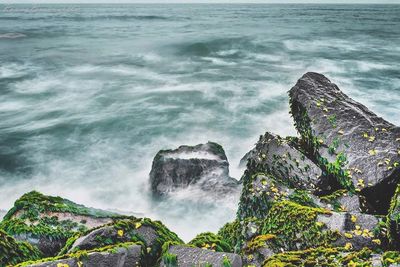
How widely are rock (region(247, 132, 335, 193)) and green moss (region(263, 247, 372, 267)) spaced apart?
7.37ft

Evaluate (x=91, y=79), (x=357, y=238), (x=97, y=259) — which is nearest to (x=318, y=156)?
(x=357, y=238)

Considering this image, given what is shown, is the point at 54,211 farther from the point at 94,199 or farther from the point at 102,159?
the point at 102,159

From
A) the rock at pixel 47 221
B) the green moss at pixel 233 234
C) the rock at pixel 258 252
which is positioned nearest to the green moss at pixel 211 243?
the rock at pixel 258 252

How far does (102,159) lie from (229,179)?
5.20m

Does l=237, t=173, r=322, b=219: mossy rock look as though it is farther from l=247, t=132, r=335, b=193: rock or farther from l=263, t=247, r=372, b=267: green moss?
l=263, t=247, r=372, b=267: green moss

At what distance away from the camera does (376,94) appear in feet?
58.2

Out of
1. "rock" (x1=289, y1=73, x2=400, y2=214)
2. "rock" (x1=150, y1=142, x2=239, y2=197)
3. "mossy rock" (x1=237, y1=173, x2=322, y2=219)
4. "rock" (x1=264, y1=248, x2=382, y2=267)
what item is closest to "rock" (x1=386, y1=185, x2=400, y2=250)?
"rock" (x1=264, y1=248, x2=382, y2=267)

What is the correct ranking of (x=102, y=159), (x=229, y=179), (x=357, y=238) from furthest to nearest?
(x=102, y=159), (x=229, y=179), (x=357, y=238)

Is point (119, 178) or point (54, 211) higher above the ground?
point (54, 211)

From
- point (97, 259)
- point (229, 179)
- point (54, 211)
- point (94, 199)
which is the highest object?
point (97, 259)

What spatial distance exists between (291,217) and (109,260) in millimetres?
2225

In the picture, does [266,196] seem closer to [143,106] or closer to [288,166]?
[288,166]

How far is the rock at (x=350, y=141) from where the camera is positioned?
4902mm

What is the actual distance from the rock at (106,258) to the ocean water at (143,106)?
175 inches
